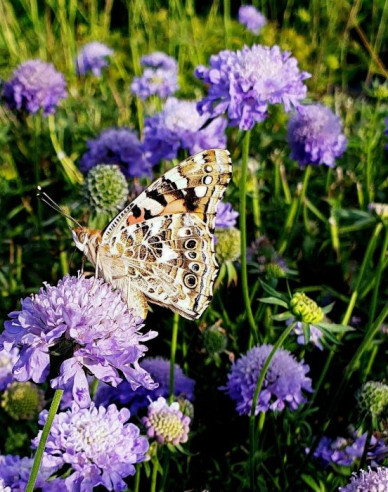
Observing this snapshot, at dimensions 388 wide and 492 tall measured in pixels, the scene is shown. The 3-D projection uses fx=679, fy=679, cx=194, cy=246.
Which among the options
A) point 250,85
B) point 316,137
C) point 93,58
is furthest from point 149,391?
point 93,58

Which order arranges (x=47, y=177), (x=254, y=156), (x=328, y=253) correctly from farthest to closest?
(x=254, y=156), (x=47, y=177), (x=328, y=253)

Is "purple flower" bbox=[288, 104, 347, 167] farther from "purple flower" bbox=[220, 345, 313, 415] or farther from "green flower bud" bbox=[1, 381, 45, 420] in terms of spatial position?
"green flower bud" bbox=[1, 381, 45, 420]

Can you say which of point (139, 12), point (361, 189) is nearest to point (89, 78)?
point (139, 12)

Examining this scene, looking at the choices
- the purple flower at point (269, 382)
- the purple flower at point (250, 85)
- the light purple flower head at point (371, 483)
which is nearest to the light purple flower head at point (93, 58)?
the purple flower at point (250, 85)

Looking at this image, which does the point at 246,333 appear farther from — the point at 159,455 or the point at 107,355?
the point at 107,355

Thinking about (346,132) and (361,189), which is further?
(346,132)

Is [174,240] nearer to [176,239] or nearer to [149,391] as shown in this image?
[176,239]
